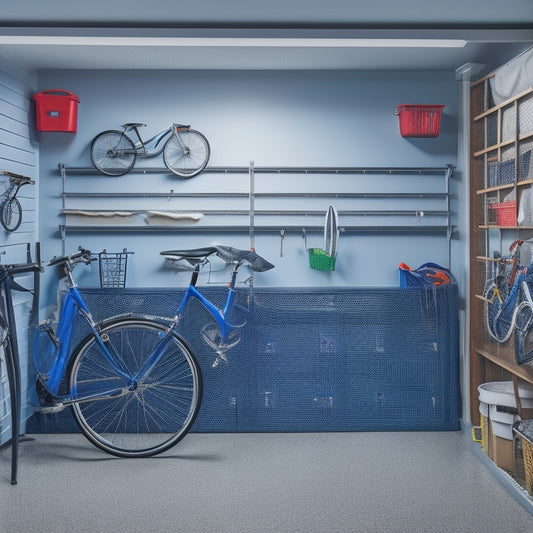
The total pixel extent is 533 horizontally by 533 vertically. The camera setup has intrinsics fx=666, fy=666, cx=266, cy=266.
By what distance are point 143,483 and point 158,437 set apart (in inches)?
33.3

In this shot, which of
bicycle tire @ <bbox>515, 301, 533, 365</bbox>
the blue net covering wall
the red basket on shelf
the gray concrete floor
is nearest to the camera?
the gray concrete floor

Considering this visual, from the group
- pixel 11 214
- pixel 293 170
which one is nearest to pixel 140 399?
pixel 11 214

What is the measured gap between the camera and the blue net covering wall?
477 cm

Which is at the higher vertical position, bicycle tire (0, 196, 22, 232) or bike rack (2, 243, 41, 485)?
bicycle tire (0, 196, 22, 232)

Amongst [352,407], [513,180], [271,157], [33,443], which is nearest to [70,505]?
[33,443]

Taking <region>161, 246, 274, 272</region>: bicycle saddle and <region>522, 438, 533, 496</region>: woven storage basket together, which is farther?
<region>161, 246, 274, 272</region>: bicycle saddle

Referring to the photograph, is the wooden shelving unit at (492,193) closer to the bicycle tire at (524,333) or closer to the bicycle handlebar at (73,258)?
the bicycle tire at (524,333)

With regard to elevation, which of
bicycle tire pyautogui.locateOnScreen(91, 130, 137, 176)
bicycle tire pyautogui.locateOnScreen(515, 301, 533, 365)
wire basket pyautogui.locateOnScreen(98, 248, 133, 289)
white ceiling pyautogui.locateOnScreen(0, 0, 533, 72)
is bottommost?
bicycle tire pyautogui.locateOnScreen(515, 301, 533, 365)

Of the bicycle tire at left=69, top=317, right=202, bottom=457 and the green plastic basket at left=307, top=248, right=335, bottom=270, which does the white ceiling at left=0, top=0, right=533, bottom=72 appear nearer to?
the green plastic basket at left=307, top=248, right=335, bottom=270

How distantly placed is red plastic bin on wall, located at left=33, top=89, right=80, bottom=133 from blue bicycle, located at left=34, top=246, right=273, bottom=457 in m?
1.05

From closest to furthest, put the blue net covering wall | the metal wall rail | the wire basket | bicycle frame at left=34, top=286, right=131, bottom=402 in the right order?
1. bicycle frame at left=34, top=286, right=131, bottom=402
2. the blue net covering wall
3. the wire basket
4. the metal wall rail

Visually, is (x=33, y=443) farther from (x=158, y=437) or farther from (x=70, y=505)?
(x=70, y=505)

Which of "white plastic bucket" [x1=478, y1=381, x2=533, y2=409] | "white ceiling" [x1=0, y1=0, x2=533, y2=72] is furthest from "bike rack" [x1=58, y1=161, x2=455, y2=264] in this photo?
"white ceiling" [x1=0, y1=0, x2=533, y2=72]

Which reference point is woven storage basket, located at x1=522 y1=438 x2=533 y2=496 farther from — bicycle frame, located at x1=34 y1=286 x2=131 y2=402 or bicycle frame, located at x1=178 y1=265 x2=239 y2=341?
bicycle frame, located at x1=34 y1=286 x2=131 y2=402
